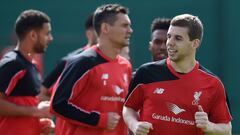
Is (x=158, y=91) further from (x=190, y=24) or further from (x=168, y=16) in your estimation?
(x=168, y=16)

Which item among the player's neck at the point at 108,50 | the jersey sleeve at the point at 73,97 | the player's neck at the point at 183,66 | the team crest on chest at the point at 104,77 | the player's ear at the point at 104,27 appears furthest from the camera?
the player's ear at the point at 104,27

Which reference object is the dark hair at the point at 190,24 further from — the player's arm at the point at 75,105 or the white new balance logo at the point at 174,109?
the player's arm at the point at 75,105

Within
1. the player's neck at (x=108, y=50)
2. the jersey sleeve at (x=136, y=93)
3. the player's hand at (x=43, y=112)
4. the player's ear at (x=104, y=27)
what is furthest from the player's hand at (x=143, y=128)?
the player's hand at (x=43, y=112)

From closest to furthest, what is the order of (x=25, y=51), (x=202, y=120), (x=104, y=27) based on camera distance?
(x=202, y=120)
(x=104, y=27)
(x=25, y=51)

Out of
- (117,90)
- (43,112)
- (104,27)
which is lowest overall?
(43,112)

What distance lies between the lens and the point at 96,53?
295 inches

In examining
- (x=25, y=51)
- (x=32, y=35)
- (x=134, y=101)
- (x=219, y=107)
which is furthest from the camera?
(x=32, y=35)

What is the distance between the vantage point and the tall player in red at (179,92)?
253 inches

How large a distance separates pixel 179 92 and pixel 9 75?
6.07ft

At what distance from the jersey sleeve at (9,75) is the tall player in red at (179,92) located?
1485 millimetres

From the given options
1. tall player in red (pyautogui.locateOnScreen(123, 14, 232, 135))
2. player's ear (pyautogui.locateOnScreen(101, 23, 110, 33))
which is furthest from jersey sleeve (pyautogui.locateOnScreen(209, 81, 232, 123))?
player's ear (pyautogui.locateOnScreen(101, 23, 110, 33))

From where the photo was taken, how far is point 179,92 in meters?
6.48

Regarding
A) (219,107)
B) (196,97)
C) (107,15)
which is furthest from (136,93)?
(107,15)

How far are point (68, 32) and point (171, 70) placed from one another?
863 centimetres
